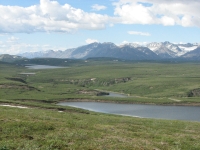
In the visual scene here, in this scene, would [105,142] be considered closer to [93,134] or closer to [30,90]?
[93,134]

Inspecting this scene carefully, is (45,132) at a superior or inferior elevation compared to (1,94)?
superior

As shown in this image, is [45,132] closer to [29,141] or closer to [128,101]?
[29,141]

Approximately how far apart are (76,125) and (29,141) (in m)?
11.2

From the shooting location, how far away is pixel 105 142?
2797 cm

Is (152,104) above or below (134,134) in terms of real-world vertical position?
below

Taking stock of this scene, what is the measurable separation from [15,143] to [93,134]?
30.6 feet

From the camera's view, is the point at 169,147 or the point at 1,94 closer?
the point at 169,147

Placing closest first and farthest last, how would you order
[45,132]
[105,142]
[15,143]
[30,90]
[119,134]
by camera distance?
1. [15,143]
2. [105,142]
3. [45,132]
4. [119,134]
5. [30,90]

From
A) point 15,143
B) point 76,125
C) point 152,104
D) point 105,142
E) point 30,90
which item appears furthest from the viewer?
point 30,90

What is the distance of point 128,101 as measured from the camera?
530 feet

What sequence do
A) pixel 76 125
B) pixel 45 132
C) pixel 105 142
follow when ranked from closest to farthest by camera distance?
pixel 105 142
pixel 45 132
pixel 76 125

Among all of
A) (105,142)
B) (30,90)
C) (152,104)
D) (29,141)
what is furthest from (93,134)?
(30,90)

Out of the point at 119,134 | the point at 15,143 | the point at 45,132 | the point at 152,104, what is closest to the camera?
the point at 15,143

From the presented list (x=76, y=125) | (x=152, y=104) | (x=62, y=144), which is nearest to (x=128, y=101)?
(x=152, y=104)
